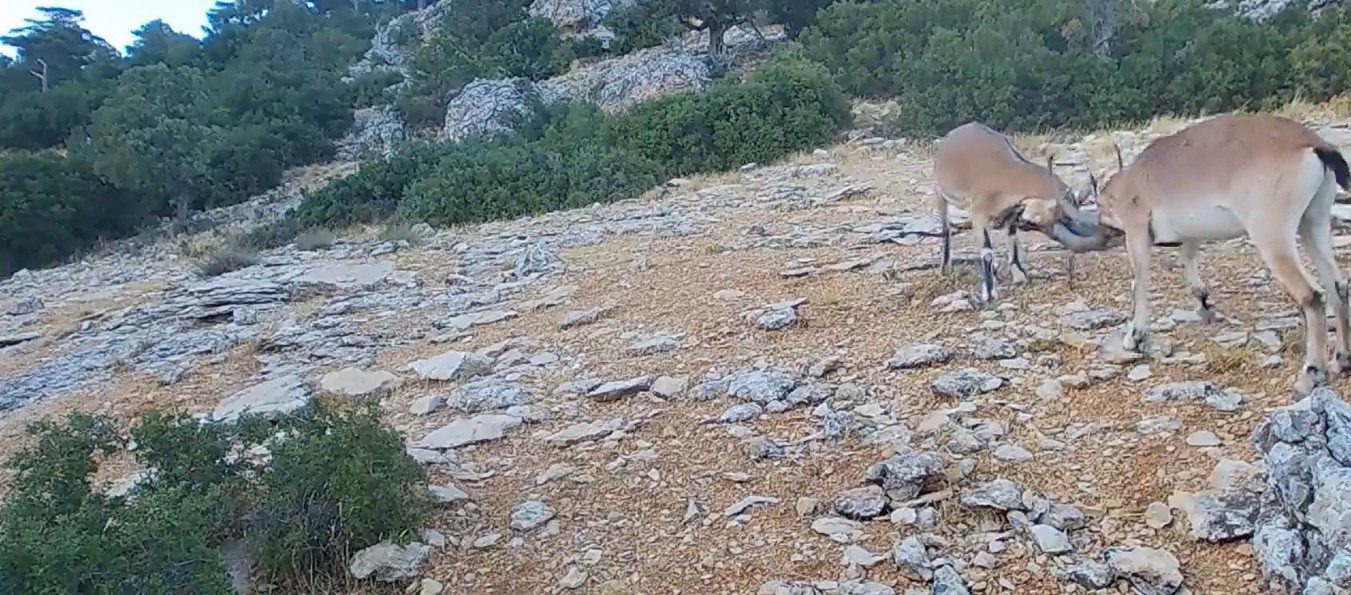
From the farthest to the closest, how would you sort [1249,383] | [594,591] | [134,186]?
1. [134,186]
2. [1249,383]
3. [594,591]

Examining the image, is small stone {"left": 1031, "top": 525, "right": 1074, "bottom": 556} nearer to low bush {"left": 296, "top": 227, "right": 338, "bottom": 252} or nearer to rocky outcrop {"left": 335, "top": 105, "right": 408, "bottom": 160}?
low bush {"left": 296, "top": 227, "right": 338, "bottom": 252}

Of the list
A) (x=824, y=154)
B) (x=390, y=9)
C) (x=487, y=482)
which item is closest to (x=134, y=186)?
(x=824, y=154)

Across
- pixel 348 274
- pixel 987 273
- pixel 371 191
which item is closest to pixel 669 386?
pixel 987 273

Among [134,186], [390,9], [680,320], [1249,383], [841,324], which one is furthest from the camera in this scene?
[390,9]

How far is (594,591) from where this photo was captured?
A: 407 centimetres

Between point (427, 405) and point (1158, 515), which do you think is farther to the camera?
point (427, 405)

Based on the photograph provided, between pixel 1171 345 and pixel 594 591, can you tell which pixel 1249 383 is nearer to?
pixel 1171 345

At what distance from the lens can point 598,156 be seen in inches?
658

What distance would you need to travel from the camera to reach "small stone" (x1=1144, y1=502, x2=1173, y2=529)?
12.6 ft

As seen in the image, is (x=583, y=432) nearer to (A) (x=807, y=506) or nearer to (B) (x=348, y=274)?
(A) (x=807, y=506)

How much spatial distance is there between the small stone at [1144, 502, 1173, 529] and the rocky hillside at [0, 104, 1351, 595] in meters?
0.01

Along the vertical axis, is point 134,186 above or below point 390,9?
below

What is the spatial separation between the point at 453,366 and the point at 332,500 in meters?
2.64

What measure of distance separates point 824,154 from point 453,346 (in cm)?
936
